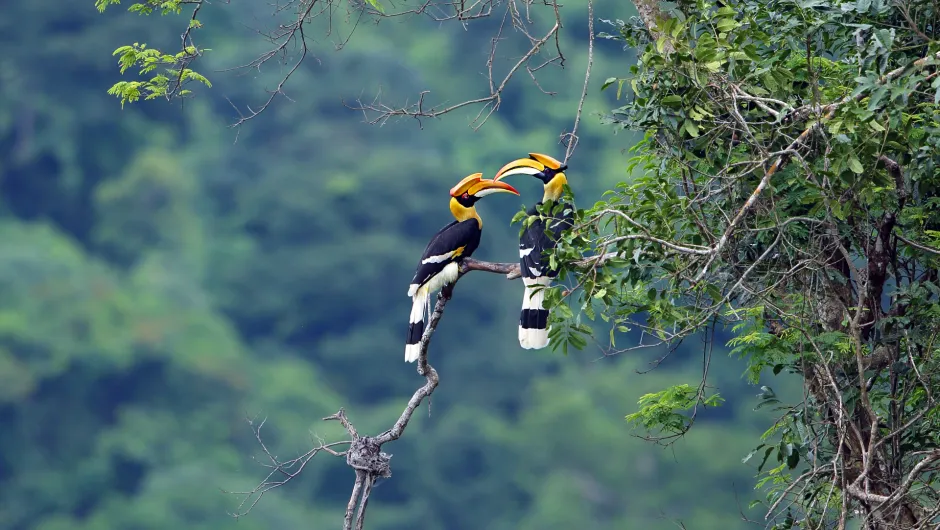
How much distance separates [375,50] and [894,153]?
21.1m

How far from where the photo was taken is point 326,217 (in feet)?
74.0

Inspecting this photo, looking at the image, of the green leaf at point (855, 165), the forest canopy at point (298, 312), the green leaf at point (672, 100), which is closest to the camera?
the green leaf at point (855, 165)

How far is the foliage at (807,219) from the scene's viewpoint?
3492mm

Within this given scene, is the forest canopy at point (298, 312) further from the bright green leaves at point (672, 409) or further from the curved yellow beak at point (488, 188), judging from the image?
the bright green leaves at point (672, 409)

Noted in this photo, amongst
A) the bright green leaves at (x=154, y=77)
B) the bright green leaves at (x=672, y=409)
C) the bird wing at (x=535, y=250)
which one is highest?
the bright green leaves at (x=154, y=77)

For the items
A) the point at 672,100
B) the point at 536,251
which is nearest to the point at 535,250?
the point at 536,251

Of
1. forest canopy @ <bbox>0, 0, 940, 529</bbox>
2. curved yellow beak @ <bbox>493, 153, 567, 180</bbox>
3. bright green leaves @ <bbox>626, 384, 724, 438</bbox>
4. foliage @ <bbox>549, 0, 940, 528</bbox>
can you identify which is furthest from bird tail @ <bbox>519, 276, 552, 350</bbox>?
forest canopy @ <bbox>0, 0, 940, 529</bbox>

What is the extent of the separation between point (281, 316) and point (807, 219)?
19.4 m

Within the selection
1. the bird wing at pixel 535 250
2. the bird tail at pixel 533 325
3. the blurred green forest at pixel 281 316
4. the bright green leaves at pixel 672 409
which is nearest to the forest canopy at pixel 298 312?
the blurred green forest at pixel 281 316

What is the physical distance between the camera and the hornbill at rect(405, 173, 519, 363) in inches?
193

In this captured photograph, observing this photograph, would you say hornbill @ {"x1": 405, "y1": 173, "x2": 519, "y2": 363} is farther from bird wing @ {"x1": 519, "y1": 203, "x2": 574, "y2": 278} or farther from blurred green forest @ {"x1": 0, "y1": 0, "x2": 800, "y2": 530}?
blurred green forest @ {"x1": 0, "y1": 0, "x2": 800, "y2": 530}

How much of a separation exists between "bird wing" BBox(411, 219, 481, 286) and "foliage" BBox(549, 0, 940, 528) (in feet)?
3.03

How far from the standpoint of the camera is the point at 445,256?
5035 mm

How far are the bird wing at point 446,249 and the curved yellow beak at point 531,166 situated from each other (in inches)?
9.8
